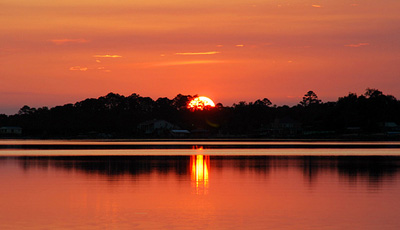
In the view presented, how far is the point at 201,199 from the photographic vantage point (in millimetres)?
29047

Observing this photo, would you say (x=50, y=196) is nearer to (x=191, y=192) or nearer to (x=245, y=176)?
(x=191, y=192)

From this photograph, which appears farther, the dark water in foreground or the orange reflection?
the orange reflection

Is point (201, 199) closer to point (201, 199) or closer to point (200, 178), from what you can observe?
point (201, 199)

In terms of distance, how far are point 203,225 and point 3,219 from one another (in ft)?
22.9

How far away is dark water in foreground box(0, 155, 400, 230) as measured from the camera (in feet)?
73.1

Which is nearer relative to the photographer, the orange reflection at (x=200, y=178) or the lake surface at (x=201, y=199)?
the lake surface at (x=201, y=199)

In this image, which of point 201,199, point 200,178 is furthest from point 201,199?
point 200,178

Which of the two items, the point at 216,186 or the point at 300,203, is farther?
the point at 216,186

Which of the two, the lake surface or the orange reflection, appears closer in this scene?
the lake surface

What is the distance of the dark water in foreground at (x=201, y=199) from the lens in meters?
22.3

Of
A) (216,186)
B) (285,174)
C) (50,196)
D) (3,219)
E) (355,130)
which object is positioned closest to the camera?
(3,219)

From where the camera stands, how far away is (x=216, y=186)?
35250 millimetres

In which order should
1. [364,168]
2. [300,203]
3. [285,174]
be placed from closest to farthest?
[300,203] < [285,174] < [364,168]

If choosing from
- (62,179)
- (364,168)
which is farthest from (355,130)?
(62,179)
